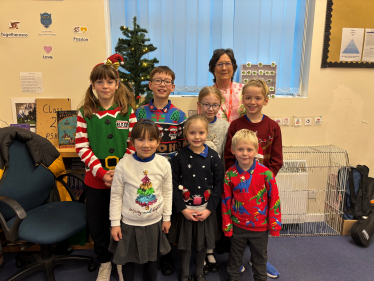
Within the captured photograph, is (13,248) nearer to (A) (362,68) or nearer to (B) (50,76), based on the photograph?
(B) (50,76)

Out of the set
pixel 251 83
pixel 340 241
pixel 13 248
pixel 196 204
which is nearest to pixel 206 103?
pixel 251 83

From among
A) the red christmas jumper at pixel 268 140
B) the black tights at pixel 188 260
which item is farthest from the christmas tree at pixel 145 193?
the red christmas jumper at pixel 268 140

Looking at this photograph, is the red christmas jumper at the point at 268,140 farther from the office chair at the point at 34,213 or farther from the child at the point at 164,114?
the office chair at the point at 34,213

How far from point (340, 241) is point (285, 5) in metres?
2.48

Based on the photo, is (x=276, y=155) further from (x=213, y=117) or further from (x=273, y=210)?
(x=213, y=117)

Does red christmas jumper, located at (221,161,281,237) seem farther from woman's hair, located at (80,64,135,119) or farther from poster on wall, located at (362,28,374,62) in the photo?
poster on wall, located at (362,28,374,62)

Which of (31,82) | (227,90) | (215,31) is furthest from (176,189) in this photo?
(31,82)

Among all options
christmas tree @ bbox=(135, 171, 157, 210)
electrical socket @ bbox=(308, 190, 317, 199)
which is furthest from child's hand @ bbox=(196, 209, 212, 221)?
electrical socket @ bbox=(308, 190, 317, 199)

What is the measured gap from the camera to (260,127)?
1.61 metres

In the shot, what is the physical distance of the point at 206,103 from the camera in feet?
5.27

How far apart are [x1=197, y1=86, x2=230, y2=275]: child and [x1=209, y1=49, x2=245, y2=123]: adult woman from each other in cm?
18

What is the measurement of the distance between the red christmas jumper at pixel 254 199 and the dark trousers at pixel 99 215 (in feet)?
2.72

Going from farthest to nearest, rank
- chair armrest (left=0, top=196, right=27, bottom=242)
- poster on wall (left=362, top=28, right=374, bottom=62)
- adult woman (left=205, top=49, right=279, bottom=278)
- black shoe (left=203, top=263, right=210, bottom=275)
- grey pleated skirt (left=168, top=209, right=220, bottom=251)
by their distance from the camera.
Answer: poster on wall (left=362, top=28, right=374, bottom=62) < adult woman (left=205, top=49, right=279, bottom=278) < black shoe (left=203, top=263, right=210, bottom=275) < grey pleated skirt (left=168, top=209, right=220, bottom=251) < chair armrest (left=0, top=196, right=27, bottom=242)

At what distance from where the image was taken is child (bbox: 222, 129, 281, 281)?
4.75ft
